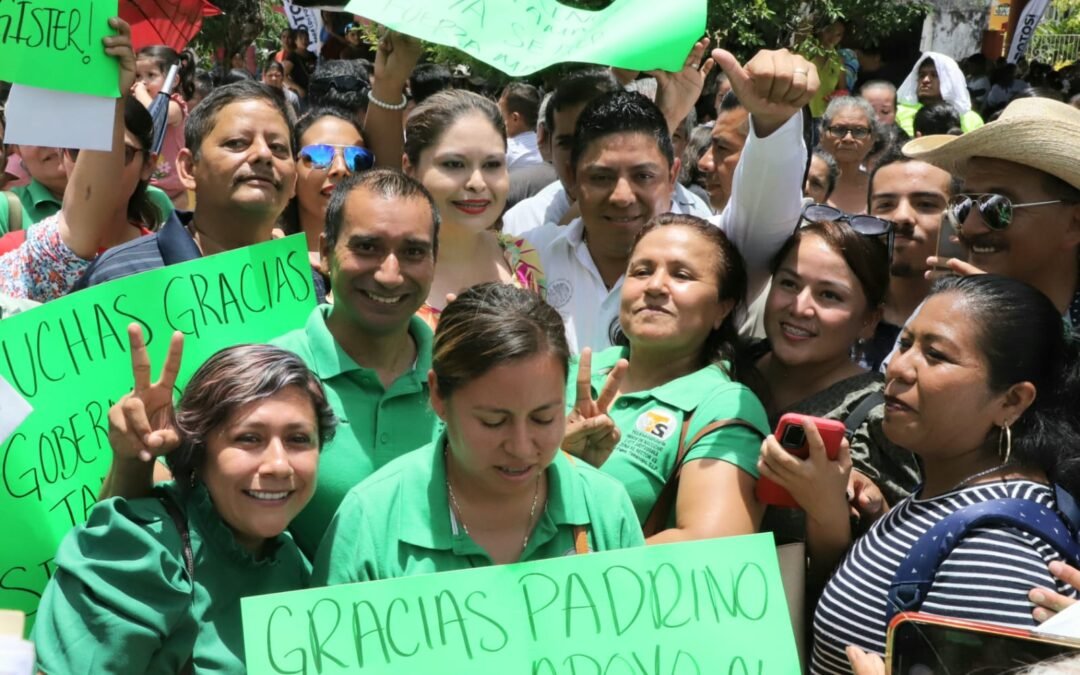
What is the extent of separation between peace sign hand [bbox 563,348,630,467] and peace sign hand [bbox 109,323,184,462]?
89 centimetres

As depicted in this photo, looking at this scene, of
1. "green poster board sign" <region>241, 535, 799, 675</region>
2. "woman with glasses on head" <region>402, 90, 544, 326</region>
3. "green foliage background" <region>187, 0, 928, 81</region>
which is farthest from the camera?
"green foliage background" <region>187, 0, 928, 81</region>

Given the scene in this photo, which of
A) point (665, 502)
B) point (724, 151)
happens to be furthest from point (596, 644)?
point (724, 151)

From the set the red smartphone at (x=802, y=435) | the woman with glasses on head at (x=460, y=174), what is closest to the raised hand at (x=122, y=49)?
the woman with glasses on head at (x=460, y=174)

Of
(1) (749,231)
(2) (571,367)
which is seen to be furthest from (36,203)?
(1) (749,231)

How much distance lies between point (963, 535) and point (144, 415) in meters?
1.70

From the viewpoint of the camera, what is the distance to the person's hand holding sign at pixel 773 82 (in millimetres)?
3127

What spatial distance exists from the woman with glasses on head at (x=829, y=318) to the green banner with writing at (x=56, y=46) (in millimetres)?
1936

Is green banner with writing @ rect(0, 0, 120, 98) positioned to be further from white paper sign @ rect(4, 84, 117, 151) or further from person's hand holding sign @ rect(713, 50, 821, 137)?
person's hand holding sign @ rect(713, 50, 821, 137)

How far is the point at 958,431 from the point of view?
9.04ft

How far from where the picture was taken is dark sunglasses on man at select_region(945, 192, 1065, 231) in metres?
3.13

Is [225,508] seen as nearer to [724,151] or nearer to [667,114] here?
[667,114]

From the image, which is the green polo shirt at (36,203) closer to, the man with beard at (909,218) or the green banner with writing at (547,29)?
the green banner with writing at (547,29)

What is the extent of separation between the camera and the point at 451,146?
12.8ft

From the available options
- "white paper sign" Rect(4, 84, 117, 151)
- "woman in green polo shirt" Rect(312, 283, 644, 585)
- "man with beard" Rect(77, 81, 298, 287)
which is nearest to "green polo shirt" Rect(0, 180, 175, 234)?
"man with beard" Rect(77, 81, 298, 287)
